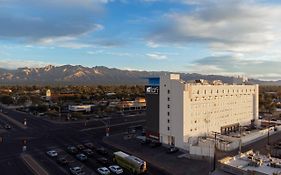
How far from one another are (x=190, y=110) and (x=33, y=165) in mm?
23331

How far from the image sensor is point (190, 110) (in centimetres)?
4662

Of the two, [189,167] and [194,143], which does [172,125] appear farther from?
[189,167]

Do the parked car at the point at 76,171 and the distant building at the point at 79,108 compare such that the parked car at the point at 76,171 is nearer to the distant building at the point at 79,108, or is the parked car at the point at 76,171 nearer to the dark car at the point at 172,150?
the dark car at the point at 172,150

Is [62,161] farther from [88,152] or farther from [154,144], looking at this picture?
[154,144]

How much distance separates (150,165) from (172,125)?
11.1m

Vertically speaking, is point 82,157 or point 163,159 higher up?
point 82,157

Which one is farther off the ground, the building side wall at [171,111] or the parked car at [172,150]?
the building side wall at [171,111]

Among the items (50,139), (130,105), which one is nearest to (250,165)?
(50,139)

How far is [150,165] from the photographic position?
3678 centimetres

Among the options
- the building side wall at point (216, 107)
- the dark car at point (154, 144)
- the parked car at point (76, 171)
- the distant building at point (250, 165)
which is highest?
the building side wall at point (216, 107)

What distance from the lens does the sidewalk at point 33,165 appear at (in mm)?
33894

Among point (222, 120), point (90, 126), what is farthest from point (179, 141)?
point (90, 126)

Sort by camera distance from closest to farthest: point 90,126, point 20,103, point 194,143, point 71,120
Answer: point 194,143, point 90,126, point 71,120, point 20,103

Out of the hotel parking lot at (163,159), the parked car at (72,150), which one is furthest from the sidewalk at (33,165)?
the hotel parking lot at (163,159)
